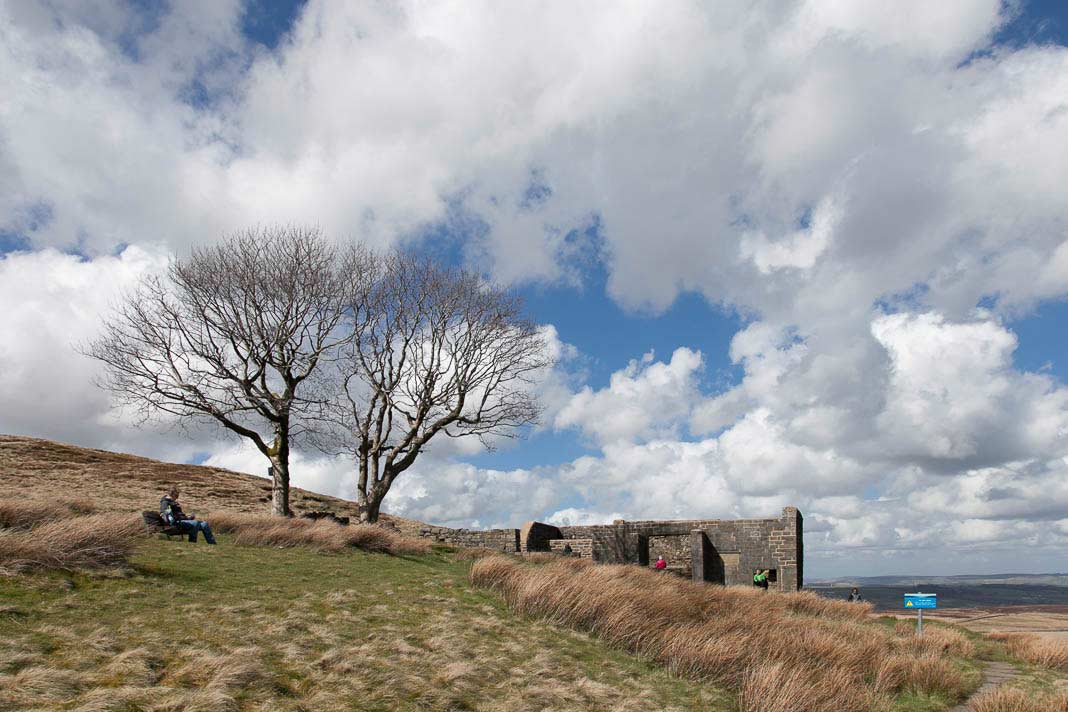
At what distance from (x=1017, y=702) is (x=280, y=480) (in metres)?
21.3

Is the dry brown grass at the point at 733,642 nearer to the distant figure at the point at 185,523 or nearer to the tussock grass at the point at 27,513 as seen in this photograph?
the distant figure at the point at 185,523

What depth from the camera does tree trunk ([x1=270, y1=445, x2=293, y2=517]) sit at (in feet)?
81.0

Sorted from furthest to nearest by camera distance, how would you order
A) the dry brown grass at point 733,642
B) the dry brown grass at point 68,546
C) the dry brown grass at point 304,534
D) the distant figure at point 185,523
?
the dry brown grass at point 304,534 → the distant figure at point 185,523 → the dry brown grass at point 733,642 → the dry brown grass at point 68,546

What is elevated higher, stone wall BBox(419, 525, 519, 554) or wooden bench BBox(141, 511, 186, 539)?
wooden bench BBox(141, 511, 186, 539)

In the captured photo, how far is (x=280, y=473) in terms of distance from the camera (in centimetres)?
2488

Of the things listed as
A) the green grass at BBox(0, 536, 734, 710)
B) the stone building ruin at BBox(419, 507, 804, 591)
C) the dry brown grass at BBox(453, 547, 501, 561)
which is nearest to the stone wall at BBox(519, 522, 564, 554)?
the stone building ruin at BBox(419, 507, 804, 591)

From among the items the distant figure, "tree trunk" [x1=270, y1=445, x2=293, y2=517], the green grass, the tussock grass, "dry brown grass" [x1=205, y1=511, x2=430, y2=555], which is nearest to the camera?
the green grass

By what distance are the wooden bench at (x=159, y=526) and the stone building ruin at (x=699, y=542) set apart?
Answer: 50.0ft

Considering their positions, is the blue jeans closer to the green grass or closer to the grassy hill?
the grassy hill

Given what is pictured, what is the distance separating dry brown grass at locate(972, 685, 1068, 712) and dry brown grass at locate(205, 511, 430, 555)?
12461mm

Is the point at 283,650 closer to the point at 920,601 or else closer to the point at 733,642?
the point at 733,642

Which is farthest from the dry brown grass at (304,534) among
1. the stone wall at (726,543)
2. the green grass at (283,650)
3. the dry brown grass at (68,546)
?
the stone wall at (726,543)

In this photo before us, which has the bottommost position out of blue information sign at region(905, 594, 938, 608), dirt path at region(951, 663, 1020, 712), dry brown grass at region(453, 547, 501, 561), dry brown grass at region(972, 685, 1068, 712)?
dirt path at region(951, 663, 1020, 712)

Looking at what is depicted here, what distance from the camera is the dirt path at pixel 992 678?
12073 millimetres
